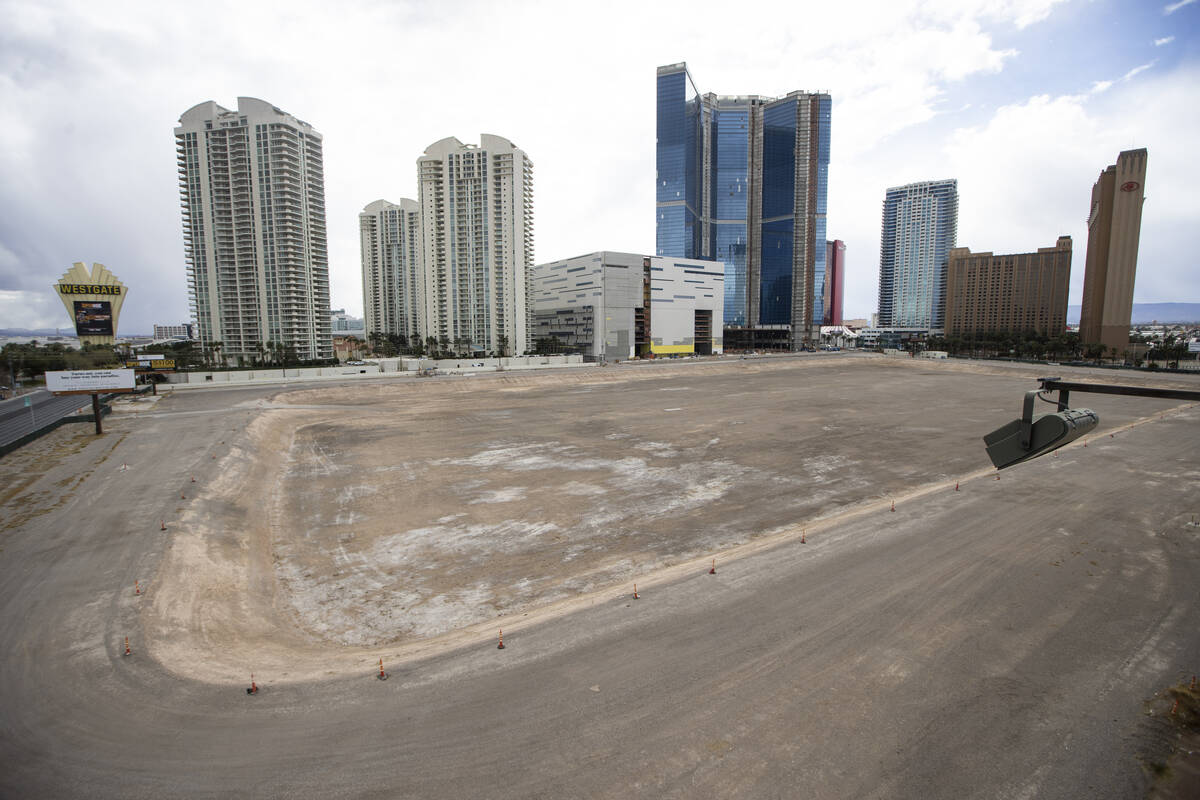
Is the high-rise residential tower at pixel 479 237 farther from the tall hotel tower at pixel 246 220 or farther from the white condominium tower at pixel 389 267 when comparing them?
the white condominium tower at pixel 389 267

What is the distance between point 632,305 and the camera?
12912 centimetres

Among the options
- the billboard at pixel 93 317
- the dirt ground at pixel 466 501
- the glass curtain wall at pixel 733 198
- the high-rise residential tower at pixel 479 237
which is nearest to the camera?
the dirt ground at pixel 466 501

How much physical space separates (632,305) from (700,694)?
124 meters

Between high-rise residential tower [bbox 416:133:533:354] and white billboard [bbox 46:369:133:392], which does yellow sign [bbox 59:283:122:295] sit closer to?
white billboard [bbox 46:369:133:392]

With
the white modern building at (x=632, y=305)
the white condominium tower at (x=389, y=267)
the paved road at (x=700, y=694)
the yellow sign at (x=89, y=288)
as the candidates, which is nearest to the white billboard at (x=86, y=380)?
Result: the paved road at (x=700, y=694)

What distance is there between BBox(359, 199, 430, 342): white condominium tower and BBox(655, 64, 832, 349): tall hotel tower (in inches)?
3434

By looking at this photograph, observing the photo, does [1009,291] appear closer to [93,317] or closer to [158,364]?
[158,364]

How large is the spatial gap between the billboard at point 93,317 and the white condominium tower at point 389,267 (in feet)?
277

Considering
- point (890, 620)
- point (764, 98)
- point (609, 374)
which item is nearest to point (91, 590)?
point (890, 620)

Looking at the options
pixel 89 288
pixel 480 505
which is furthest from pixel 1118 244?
pixel 89 288

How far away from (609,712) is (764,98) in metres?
223

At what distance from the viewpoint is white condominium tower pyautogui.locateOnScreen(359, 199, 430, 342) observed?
15300cm

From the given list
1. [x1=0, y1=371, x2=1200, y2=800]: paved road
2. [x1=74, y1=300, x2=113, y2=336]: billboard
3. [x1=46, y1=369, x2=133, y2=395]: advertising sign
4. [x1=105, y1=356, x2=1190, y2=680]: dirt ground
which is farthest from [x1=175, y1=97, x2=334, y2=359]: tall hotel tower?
[x1=0, y1=371, x2=1200, y2=800]: paved road

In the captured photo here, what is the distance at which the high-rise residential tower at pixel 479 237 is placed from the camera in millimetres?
114938
